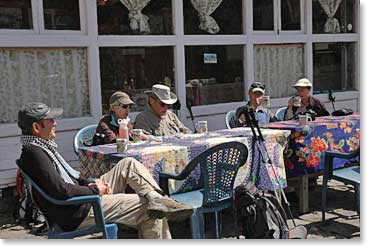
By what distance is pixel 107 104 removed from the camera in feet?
17.9

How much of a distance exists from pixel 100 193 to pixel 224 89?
3434 mm

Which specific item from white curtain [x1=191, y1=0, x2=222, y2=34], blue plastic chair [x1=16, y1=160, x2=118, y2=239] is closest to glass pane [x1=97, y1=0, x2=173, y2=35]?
white curtain [x1=191, y1=0, x2=222, y2=34]

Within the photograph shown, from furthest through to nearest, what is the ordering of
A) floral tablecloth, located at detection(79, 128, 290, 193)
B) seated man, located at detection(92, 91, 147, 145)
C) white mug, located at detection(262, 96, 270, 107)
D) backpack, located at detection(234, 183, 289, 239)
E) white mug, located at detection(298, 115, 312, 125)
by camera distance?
white mug, located at detection(262, 96, 270, 107), white mug, located at detection(298, 115, 312, 125), seated man, located at detection(92, 91, 147, 145), floral tablecloth, located at detection(79, 128, 290, 193), backpack, located at detection(234, 183, 289, 239)

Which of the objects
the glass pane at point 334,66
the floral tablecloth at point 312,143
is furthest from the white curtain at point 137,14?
the glass pane at point 334,66

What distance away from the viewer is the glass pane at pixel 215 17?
6074 mm

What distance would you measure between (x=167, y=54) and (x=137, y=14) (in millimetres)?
581

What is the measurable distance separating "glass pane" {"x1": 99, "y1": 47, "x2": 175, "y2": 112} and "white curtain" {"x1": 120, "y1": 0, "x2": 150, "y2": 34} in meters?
0.23

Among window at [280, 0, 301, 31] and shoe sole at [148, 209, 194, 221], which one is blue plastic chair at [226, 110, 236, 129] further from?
shoe sole at [148, 209, 194, 221]

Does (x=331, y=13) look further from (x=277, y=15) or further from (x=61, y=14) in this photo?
(x=61, y=14)

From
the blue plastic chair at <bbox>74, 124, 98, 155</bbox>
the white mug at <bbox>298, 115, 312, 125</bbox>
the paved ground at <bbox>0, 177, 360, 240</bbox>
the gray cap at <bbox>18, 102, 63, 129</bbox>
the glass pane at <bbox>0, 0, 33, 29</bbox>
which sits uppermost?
the glass pane at <bbox>0, 0, 33, 29</bbox>

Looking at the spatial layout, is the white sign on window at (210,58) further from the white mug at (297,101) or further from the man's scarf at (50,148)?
the man's scarf at (50,148)

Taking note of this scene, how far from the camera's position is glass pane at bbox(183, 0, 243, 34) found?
6.07 metres

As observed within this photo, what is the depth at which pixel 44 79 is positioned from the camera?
197 inches

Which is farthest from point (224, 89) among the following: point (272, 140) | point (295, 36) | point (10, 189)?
point (10, 189)
